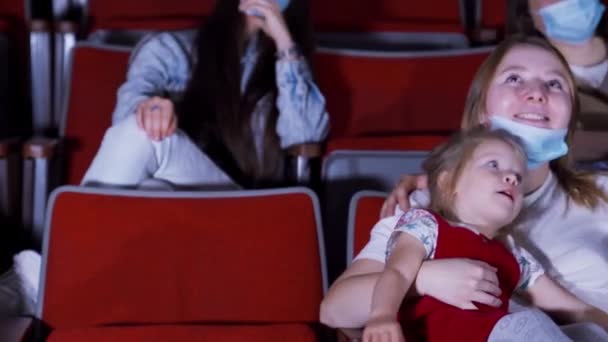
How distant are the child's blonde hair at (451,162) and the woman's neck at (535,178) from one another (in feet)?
0.22

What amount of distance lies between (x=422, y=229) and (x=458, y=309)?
68mm

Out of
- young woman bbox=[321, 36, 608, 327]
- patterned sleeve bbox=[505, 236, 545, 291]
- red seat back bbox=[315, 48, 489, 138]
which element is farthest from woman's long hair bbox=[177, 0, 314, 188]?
patterned sleeve bbox=[505, 236, 545, 291]

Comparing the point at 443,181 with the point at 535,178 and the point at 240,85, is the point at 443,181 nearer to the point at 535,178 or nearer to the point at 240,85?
the point at 535,178

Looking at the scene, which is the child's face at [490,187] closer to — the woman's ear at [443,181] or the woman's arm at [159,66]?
the woman's ear at [443,181]

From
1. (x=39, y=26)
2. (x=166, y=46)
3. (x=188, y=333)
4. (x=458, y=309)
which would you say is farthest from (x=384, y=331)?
(x=39, y=26)

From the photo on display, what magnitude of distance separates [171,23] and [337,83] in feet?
1.03

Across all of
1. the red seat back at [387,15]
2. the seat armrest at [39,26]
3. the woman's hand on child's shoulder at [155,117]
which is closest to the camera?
the woman's hand on child's shoulder at [155,117]

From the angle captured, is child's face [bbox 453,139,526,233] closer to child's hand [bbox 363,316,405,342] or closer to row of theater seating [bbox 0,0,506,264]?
child's hand [bbox 363,316,405,342]

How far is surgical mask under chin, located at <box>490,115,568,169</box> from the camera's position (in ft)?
2.74

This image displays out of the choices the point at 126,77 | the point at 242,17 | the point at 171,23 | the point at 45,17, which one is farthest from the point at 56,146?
the point at 45,17

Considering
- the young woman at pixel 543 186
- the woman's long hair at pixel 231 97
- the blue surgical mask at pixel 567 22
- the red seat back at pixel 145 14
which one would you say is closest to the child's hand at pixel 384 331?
the young woman at pixel 543 186

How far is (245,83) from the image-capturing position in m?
1.21

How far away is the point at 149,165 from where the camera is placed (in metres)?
1.01

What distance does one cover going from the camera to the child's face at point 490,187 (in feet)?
2.44
